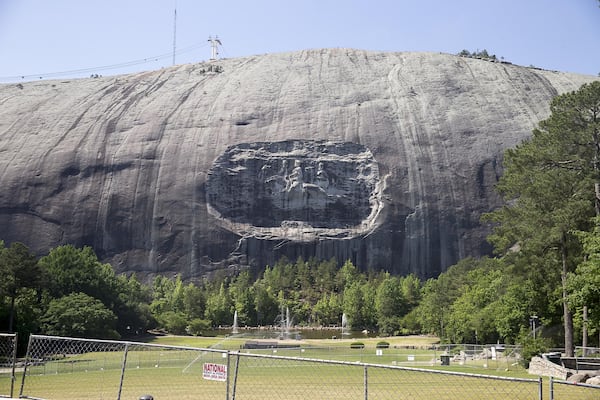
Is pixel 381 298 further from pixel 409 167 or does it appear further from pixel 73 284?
pixel 73 284

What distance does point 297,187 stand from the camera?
10306cm

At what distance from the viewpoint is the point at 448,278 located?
65.0m

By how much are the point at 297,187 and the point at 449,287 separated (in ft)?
145

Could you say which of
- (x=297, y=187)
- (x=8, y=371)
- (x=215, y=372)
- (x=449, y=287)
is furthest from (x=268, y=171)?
(x=215, y=372)

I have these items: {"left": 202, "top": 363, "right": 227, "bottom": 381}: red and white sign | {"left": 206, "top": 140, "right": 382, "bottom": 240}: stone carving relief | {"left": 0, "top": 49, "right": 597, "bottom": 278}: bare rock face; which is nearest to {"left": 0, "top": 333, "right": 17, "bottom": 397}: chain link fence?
{"left": 202, "top": 363, "right": 227, "bottom": 381}: red and white sign

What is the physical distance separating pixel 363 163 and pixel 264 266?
22.4 meters

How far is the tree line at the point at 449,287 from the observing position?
94.1 ft

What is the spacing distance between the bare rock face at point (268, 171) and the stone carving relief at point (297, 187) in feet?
0.67

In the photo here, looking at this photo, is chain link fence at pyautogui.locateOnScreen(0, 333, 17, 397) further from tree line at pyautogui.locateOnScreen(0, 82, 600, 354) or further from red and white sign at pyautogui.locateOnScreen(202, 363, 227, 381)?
tree line at pyautogui.locateOnScreen(0, 82, 600, 354)

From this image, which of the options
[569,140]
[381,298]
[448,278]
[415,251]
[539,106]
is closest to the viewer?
[569,140]

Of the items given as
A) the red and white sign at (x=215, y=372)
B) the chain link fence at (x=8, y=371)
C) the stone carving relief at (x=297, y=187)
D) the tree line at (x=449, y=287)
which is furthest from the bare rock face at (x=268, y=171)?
the red and white sign at (x=215, y=372)

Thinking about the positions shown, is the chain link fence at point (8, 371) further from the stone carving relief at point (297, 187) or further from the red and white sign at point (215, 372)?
the stone carving relief at point (297, 187)

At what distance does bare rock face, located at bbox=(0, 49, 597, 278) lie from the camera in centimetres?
9806

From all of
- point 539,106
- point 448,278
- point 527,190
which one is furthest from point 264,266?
point 527,190
